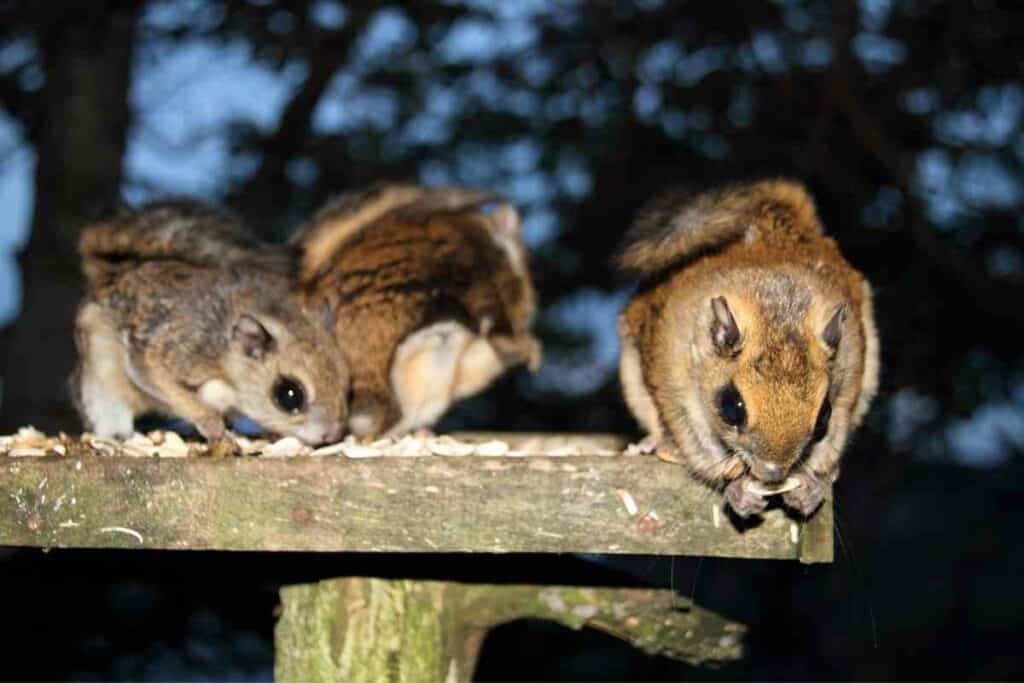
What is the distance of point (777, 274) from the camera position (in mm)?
2361

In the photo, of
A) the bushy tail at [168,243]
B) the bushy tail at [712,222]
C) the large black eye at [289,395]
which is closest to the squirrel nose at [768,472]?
the bushy tail at [712,222]

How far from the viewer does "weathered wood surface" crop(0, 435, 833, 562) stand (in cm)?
190

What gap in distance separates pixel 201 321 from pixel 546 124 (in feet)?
6.08

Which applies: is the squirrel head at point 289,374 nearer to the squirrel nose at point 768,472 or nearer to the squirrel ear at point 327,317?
the squirrel ear at point 327,317

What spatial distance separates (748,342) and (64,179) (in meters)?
3.25

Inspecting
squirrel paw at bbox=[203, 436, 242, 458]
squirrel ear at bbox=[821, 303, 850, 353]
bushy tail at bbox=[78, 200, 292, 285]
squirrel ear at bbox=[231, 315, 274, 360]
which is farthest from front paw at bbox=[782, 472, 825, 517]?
bushy tail at bbox=[78, 200, 292, 285]

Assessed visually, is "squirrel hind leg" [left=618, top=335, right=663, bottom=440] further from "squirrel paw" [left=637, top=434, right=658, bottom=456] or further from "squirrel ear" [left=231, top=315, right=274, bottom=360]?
"squirrel ear" [left=231, top=315, right=274, bottom=360]

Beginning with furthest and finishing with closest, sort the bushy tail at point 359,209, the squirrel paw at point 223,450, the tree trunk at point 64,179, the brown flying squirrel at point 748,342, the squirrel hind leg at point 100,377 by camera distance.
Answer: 1. the tree trunk at point 64,179
2. the bushy tail at point 359,209
3. the squirrel hind leg at point 100,377
4. the squirrel paw at point 223,450
5. the brown flying squirrel at point 748,342

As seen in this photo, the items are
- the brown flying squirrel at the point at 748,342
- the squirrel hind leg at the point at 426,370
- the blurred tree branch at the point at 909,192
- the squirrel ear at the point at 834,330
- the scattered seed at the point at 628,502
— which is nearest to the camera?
the scattered seed at the point at 628,502

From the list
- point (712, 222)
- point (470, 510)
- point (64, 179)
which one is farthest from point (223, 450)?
point (64, 179)

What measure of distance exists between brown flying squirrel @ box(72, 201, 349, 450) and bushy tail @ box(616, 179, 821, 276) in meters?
0.86

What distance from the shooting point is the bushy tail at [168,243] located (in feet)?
11.0

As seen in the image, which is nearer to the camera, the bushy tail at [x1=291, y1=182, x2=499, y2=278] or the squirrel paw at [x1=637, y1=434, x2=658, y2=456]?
the squirrel paw at [x1=637, y1=434, x2=658, y2=456]

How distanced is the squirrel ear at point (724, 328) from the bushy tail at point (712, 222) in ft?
1.19
